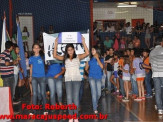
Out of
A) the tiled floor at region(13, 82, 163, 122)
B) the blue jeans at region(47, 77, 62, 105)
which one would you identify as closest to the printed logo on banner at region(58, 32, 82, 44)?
the blue jeans at region(47, 77, 62, 105)

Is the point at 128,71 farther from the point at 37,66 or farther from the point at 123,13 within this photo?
the point at 123,13

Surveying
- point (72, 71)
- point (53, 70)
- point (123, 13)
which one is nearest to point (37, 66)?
point (53, 70)

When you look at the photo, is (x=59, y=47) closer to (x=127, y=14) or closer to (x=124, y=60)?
(x=124, y=60)

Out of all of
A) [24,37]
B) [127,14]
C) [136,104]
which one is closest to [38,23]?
[24,37]

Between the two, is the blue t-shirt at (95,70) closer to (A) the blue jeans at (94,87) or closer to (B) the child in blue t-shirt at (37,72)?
(A) the blue jeans at (94,87)

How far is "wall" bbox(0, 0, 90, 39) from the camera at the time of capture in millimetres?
19125

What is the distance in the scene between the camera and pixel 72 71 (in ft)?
25.0

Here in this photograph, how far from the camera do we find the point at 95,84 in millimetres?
8891

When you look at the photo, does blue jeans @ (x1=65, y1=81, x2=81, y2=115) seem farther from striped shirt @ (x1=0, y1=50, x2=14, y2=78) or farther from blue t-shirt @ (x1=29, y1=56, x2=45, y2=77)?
striped shirt @ (x1=0, y1=50, x2=14, y2=78)

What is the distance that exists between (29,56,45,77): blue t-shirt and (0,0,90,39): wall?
10.4 m

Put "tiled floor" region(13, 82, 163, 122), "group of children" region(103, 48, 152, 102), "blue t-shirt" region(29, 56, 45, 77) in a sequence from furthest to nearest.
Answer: "group of children" region(103, 48, 152, 102) < "blue t-shirt" region(29, 56, 45, 77) < "tiled floor" region(13, 82, 163, 122)

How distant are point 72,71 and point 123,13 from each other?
1821 cm

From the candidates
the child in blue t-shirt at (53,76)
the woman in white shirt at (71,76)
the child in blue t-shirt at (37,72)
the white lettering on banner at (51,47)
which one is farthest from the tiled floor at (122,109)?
the white lettering on banner at (51,47)

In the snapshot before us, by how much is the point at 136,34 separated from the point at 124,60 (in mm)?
7281
